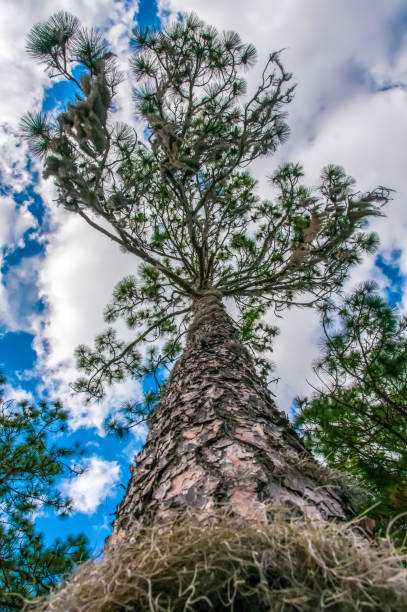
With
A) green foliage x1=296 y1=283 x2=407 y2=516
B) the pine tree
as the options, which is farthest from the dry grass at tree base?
green foliage x1=296 y1=283 x2=407 y2=516

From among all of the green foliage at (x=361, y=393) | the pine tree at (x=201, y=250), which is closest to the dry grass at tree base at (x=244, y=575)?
the pine tree at (x=201, y=250)

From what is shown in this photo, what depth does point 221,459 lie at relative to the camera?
117 cm

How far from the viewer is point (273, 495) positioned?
3.19 ft

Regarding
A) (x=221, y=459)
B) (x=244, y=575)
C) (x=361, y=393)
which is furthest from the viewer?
(x=361, y=393)

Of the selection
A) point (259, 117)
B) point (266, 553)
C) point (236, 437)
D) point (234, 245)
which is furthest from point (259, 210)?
point (266, 553)

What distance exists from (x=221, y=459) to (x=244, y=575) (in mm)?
556

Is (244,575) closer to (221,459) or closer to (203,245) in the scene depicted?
(221,459)

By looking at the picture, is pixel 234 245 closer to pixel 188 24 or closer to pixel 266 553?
pixel 188 24

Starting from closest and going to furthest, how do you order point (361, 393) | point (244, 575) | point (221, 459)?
point (244, 575)
point (221, 459)
point (361, 393)

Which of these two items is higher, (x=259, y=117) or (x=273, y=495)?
(x=259, y=117)

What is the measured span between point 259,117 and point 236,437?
5.04 m

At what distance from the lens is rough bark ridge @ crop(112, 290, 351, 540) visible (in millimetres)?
992

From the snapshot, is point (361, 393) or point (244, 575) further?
point (361, 393)

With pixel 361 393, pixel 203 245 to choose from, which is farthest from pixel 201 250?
pixel 361 393
